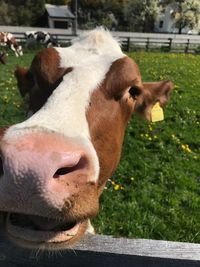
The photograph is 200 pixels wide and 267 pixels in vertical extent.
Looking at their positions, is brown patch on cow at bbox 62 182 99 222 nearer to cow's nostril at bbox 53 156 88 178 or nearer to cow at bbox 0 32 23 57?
cow's nostril at bbox 53 156 88 178

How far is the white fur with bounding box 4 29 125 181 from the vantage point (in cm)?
194

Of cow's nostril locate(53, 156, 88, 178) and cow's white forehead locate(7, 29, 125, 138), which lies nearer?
cow's nostril locate(53, 156, 88, 178)

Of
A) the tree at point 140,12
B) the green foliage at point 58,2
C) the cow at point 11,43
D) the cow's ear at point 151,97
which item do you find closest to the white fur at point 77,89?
the cow's ear at point 151,97

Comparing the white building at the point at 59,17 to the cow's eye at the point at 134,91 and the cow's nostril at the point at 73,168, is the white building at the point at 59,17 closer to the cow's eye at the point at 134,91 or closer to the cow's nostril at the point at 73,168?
the cow's eye at the point at 134,91

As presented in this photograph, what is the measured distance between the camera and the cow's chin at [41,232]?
1863 millimetres

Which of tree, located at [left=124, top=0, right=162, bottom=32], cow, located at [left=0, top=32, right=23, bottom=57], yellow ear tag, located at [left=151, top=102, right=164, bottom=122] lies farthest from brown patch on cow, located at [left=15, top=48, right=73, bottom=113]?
tree, located at [left=124, top=0, right=162, bottom=32]

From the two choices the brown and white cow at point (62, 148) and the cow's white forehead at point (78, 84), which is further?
the cow's white forehead at point (78, 84)

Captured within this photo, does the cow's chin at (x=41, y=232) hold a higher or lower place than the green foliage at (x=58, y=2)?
higher

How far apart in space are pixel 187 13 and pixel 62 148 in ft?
181

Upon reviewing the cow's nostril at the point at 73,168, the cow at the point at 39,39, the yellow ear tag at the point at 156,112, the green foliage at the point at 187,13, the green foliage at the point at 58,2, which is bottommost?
the green foliage at the point at 58,2

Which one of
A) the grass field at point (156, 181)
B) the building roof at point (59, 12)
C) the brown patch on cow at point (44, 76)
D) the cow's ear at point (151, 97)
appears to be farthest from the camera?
the building roof at point (59, 12)

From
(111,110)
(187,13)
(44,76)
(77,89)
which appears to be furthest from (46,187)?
(187,13)

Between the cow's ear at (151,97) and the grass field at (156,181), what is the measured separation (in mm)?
1382

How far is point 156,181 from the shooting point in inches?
232
